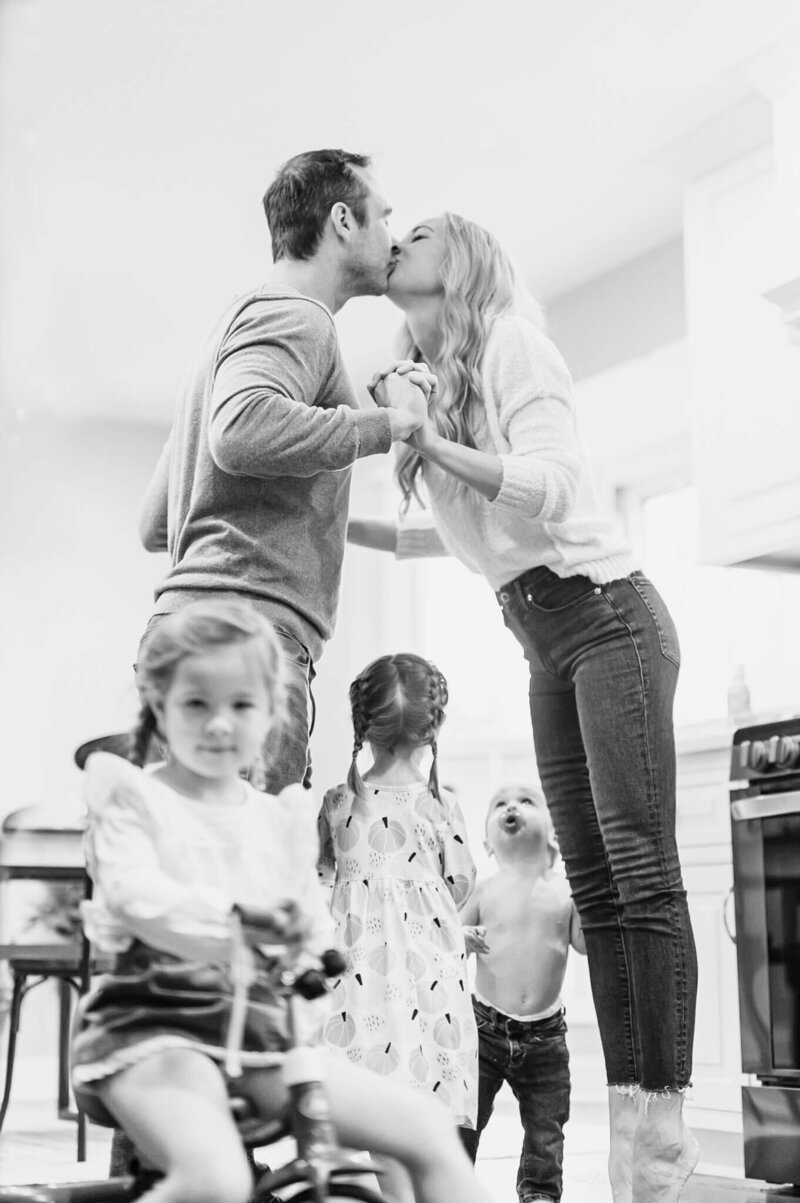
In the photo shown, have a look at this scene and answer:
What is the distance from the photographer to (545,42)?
3.06m

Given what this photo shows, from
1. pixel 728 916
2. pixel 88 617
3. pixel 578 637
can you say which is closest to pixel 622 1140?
pixel 578 637

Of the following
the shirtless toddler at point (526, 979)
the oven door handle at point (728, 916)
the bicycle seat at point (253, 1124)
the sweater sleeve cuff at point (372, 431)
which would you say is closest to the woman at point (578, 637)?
the sweater sleeve cuff at point (372, 431)

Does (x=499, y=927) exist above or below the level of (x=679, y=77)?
below

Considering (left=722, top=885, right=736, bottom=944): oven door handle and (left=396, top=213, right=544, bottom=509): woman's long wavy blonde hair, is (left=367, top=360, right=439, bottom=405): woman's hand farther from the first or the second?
(left=722, top=885, right=736, bottom=944): oven door handle

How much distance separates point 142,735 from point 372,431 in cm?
49

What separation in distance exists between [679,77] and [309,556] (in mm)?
2191

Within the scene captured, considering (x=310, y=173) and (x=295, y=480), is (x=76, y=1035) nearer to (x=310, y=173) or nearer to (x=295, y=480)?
(x=295, y=480)

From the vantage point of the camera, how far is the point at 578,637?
174 cm

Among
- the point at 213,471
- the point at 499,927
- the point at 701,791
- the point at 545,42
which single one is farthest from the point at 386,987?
the point at 545,42

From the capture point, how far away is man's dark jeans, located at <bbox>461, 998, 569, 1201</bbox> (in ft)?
6.85

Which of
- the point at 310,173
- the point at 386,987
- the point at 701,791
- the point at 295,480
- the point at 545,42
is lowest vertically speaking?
the point at 386,987

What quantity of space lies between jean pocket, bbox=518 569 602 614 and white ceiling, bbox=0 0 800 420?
4.04 ft

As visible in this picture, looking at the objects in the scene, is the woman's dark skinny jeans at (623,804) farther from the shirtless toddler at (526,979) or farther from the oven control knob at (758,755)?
the oven control knob at (758,755)

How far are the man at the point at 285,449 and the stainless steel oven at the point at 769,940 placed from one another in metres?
1.36
